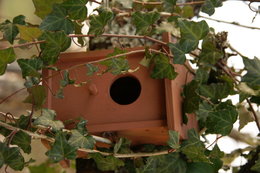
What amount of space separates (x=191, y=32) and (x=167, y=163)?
1.28 feet

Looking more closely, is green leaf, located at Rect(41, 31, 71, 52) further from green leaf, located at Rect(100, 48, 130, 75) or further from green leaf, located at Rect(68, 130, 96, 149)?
green leaf, located at Rect(68, 130, 96, 149)

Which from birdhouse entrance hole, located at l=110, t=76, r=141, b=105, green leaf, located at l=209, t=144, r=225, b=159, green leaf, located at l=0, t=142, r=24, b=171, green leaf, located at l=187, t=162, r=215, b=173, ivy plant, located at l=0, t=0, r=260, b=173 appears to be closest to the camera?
green leaf, located at l=0, t=142, r=24, b=171

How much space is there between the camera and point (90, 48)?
6.89 feet

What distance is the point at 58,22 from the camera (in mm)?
1469

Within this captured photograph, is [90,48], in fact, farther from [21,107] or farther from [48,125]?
[48,125]

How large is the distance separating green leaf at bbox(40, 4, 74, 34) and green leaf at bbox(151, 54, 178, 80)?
0.89 ft

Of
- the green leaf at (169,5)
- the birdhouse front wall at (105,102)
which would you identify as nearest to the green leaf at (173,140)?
the birdhouse front wall at (105,102)

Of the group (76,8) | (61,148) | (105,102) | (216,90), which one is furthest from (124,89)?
(61,148)

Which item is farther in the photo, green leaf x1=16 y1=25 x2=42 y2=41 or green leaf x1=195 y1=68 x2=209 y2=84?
green leaf x1=195 y1=68 x2=209 y2=84

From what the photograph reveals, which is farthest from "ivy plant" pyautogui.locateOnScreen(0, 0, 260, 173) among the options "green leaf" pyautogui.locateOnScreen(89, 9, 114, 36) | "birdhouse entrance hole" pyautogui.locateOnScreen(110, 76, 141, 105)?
"birdhouse entrance hole" pyautogui.locateOnScreen(110, 76, 141, 105)

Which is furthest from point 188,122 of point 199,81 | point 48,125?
point 48,125

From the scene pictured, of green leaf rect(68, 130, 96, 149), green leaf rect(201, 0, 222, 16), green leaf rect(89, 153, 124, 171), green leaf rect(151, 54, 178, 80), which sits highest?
green leaf rect(201, 0, 222, 16)

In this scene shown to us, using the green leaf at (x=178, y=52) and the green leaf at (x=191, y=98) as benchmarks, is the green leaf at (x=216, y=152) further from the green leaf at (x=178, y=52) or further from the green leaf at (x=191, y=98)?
the green leaf at (x=178, y=52)

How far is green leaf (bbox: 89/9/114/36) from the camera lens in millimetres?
1463
